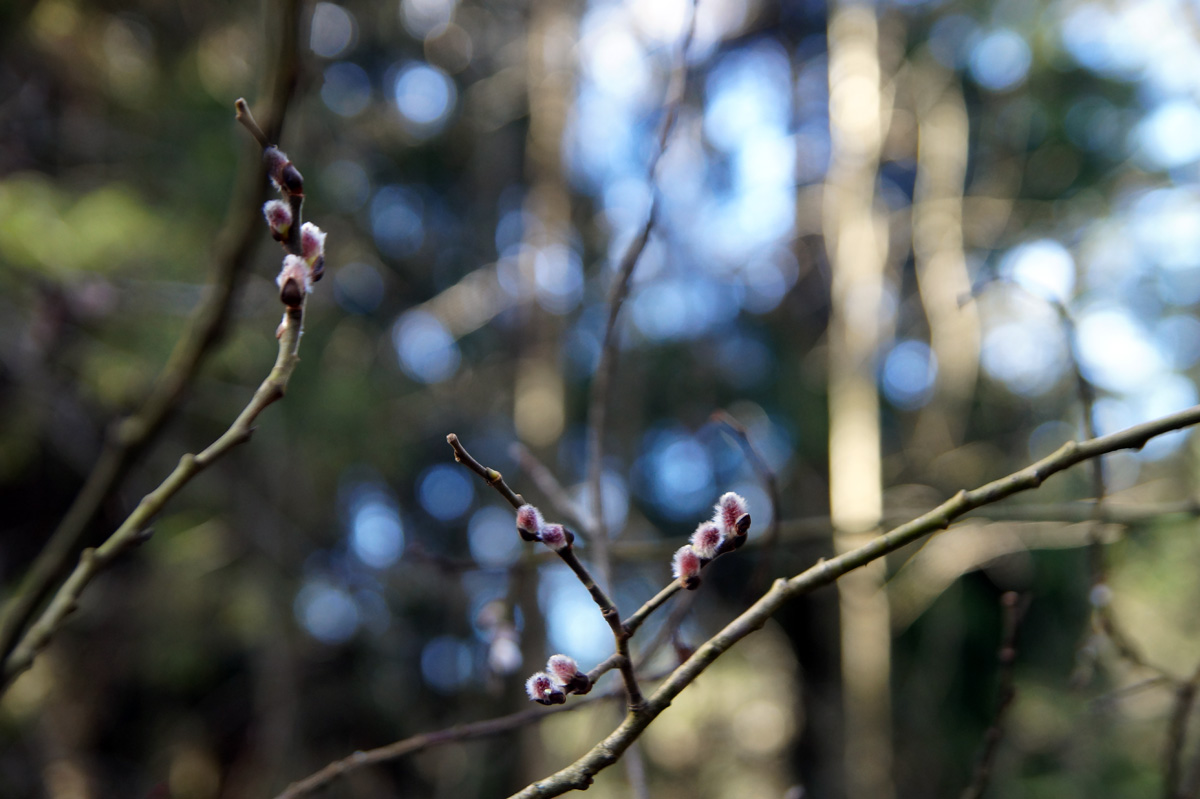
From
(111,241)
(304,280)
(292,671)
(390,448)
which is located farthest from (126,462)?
(390,448)

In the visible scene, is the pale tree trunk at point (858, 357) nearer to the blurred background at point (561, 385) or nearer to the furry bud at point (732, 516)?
the blurred background at point (561, 385)

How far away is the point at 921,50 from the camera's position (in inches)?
288

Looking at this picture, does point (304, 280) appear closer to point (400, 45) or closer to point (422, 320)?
point (422, 320)

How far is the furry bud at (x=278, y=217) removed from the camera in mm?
619

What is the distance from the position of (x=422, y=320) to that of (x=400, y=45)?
3.12 m

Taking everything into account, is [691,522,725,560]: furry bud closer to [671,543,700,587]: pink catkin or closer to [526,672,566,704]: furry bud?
[671,543,700,587]: pink catkin

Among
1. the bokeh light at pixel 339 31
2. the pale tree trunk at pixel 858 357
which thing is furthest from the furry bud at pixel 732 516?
the bokeh light at pixel 339 31

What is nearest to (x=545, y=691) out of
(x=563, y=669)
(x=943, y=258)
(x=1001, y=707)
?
(x=563, y=669)

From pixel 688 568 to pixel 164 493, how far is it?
0.44 metres

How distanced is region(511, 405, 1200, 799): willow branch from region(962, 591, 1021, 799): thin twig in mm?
385

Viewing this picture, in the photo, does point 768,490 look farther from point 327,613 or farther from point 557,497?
point 327,613

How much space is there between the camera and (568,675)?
59cm

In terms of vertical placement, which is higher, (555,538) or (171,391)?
(171,391)

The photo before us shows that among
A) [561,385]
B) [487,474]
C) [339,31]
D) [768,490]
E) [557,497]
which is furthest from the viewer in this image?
[339,31]
